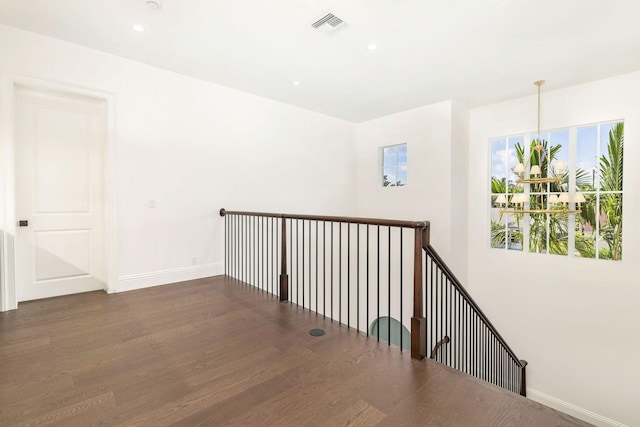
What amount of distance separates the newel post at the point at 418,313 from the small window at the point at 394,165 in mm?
3805

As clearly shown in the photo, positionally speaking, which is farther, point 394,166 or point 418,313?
point 394,166

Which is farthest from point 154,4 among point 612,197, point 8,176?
point 612,197

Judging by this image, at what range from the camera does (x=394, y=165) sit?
19.7 feet

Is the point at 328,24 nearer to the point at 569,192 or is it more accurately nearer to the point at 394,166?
the point at 394,166

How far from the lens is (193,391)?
1771mm

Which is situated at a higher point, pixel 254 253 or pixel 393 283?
pixel 254 253

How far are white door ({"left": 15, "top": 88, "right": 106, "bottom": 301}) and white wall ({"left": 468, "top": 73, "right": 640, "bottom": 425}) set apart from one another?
19.0ft

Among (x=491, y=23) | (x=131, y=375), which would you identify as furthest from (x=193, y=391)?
(x=491, y=23)

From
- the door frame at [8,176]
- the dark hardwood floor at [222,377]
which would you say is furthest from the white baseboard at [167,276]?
the door frame at [8,176]

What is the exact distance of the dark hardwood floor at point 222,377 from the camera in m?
1.57

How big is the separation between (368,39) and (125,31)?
248cm

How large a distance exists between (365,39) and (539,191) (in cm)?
380

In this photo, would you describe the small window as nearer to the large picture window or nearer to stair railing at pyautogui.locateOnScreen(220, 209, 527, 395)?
stair railing at pyautogui.locateOnScreen(220, 209, 527, 395)

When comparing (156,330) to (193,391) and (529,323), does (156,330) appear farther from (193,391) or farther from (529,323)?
(529,323)
